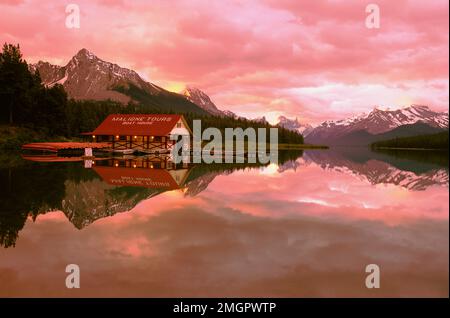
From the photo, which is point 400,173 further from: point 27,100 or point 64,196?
point 27,100

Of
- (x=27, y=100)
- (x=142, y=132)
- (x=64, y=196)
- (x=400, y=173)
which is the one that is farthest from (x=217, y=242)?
(x=27, y=100)

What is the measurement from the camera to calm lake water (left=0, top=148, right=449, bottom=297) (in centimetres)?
958

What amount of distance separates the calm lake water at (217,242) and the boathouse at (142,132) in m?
Result: 52.2

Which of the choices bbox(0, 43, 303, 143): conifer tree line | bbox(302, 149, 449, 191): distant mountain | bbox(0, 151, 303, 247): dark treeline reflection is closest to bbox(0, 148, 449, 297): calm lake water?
bbox(0, 151, 303, 247): dark treeline reflection

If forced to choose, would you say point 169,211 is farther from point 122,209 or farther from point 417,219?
point 417,219

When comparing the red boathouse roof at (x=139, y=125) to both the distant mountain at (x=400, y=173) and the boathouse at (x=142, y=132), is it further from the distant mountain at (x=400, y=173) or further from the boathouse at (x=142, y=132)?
the distant mountain at (x=400, y=173)

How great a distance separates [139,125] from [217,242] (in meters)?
69.1

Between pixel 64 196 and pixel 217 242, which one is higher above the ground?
pixel 64 196

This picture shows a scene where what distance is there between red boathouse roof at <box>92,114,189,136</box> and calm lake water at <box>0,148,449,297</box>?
171 feet

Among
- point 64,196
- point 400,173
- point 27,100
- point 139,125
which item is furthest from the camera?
point 139,125

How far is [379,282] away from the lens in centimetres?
986

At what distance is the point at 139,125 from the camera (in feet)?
262

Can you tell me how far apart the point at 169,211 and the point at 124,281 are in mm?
9273
